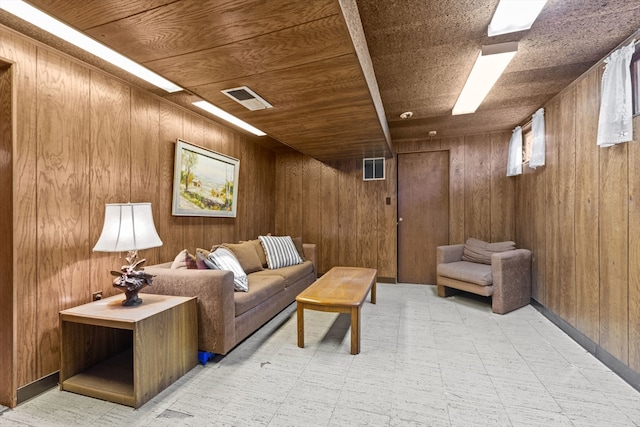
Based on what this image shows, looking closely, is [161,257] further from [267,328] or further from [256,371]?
[256,371]

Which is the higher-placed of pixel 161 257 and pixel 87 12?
pixel 87 12

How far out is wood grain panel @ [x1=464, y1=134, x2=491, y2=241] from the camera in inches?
169

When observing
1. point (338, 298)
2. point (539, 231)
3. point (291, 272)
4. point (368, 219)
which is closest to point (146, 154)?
point (291, 272)

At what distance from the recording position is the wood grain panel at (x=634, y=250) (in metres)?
1.82

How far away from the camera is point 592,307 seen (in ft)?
7.54

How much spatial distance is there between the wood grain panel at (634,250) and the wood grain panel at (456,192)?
2497mm

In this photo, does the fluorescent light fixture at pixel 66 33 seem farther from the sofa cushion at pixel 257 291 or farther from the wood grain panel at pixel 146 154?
the sofa cushion at pixel 257 291

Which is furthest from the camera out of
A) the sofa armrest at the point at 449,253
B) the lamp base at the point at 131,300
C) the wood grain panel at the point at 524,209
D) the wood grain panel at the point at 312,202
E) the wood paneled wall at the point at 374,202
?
the wood grain panel at the point at 312,202

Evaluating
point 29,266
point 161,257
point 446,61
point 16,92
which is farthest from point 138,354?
point 446,61

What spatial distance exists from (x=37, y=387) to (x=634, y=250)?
4.00 metres

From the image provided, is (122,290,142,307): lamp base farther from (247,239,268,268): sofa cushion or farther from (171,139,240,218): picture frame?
(247,239,268,268): sofa cushion

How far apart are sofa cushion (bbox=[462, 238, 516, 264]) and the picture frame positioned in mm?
3378

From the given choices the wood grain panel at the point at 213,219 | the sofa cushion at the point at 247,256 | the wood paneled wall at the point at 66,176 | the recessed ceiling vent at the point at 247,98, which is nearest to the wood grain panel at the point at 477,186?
the sofa cushion at the point at 247,256

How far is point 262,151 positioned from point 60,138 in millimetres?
3011
